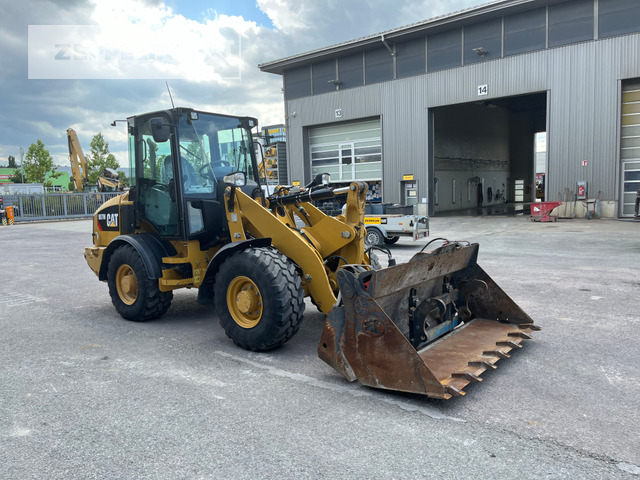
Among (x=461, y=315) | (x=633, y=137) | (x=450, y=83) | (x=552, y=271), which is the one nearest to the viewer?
(x=461, y=315)

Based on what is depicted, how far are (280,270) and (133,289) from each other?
273cm

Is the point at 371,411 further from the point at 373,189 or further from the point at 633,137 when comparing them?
the point at 373,189

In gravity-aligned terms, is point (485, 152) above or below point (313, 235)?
above

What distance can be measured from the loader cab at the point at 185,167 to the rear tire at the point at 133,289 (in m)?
0.51

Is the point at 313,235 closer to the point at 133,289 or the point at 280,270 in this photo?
the point at 280,270

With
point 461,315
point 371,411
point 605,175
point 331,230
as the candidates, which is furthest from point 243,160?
point 605,175

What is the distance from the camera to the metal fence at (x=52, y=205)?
31312 millimetres

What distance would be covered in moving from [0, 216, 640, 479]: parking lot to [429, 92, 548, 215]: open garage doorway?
74.9 feet

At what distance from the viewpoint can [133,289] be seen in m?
6.65

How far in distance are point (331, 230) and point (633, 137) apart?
70.7ft

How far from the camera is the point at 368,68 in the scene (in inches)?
1102

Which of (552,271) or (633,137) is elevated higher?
(633,137)

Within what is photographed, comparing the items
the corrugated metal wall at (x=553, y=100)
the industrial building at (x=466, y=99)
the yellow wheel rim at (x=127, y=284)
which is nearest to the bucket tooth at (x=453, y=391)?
the yellow wheel rim at (x=127, y=284)

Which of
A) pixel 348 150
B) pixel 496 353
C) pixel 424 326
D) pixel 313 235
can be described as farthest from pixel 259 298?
pixel 348 150
